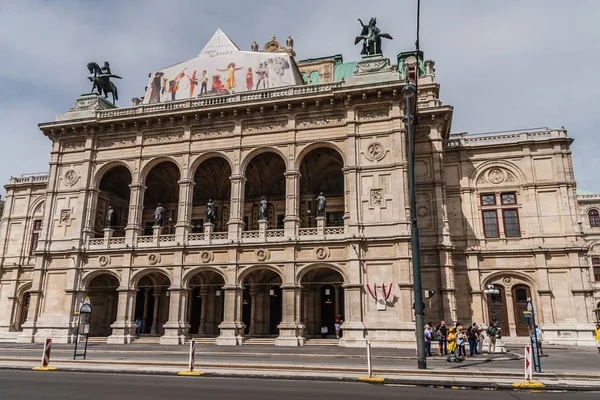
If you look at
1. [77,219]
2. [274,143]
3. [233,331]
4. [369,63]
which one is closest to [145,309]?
[77,219]

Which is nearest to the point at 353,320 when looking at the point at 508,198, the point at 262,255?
the point at 262,255

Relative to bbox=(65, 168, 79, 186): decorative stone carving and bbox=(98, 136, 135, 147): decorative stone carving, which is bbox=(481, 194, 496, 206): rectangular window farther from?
bbox=(65, 168, 79, 186): decorative stone carving

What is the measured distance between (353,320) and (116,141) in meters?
21.2

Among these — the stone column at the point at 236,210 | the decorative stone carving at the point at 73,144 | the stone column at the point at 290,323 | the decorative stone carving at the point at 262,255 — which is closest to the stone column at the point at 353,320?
the stone column at the point at 290,323

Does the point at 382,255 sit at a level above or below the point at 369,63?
below

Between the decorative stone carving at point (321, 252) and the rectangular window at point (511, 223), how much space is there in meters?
14.1

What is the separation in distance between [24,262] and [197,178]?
19091mm

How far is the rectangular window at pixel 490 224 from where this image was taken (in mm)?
32000

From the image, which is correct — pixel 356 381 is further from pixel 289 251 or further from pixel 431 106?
pixel 431 106

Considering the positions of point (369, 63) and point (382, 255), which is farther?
point (369, 63)

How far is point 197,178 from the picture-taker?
35031 mm

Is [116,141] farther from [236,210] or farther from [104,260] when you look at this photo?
[236,210]

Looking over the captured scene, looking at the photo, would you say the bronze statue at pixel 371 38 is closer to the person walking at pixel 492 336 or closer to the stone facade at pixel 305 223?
the stone facade at pixel 305 223

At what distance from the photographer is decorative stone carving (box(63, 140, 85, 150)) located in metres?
32.8
